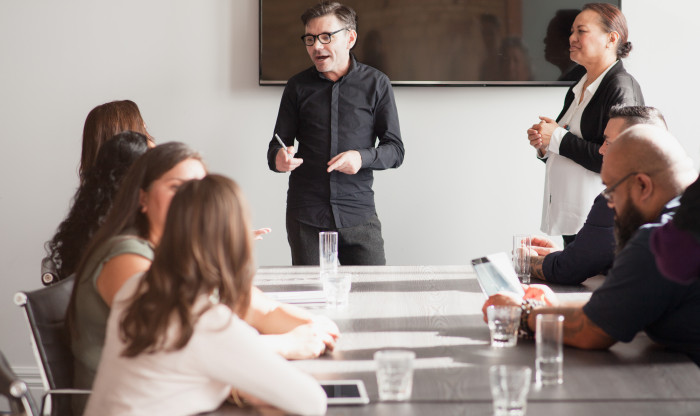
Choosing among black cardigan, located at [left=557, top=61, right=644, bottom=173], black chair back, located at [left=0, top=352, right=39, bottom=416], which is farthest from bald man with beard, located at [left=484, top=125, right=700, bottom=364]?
black cardigan, located at [left=557, top=61, right=644, bottom=173]

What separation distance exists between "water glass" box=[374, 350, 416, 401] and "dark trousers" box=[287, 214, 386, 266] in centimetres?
211

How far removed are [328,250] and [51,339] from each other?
121 cm

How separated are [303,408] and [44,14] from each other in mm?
3534

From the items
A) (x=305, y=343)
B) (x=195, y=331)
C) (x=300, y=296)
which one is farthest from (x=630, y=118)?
(x=195, y=331)

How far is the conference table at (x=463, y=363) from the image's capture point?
1.46 m

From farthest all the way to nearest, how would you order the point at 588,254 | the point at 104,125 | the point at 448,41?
the point at 448,41, the point at 104,125, the point at 588,254

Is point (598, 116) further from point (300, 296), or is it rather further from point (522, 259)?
point (300, 296)

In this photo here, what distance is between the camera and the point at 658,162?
1.96 m

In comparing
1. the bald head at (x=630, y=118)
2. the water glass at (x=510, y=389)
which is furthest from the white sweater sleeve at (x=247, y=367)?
the bald head at (x=630, y=118)

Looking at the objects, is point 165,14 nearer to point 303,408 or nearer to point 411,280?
point 411,280

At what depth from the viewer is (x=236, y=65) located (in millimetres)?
4234

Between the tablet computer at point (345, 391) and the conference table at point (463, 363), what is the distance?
18mm

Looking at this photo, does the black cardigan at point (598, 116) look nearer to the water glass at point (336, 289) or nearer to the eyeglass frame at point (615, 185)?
the eyeglass frame at point (615, 185)

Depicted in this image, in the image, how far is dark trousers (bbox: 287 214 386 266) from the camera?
142 inches
